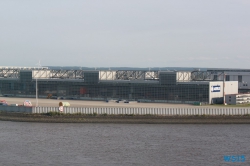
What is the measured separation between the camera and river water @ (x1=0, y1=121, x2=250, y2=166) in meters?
26.2

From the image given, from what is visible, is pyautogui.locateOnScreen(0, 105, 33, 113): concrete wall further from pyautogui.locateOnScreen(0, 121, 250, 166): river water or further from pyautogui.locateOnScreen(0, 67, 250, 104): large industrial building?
pyautogui.locateOnScreen(0, 121, 250, 166): river water

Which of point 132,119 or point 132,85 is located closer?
point 132,119

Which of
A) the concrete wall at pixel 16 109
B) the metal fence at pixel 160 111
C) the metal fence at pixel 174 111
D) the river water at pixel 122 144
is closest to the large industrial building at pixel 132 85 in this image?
the concrete wall at pixel 16 109

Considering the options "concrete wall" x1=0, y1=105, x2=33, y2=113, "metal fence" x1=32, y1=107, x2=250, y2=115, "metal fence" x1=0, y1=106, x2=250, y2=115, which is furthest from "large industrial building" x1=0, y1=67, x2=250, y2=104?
"metal fence" x1=32, y1=107, x2=250, y2=115

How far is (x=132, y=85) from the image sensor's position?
6084 centimetres

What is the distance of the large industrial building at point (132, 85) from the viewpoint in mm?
56719

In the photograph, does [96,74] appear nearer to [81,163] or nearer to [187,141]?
[187,141]

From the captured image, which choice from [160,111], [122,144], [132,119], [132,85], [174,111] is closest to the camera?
[122,144]

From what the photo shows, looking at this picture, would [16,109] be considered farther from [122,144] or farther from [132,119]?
[122,144]

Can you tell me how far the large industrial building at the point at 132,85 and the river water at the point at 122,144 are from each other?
16.5m

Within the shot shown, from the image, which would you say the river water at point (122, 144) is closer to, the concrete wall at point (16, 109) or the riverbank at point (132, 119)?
the riverbank at point (132, 119)

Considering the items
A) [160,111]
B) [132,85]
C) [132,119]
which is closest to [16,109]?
[132,119]

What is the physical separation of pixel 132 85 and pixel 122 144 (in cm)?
3071

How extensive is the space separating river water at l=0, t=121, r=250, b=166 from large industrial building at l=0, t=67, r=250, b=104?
16.5m
